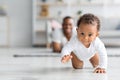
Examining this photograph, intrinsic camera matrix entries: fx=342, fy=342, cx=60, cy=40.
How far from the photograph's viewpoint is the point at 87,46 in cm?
279

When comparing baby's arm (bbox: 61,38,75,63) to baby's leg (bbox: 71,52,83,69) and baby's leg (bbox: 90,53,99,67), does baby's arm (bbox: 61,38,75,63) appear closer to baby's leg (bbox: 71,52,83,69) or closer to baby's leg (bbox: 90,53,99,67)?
baby's leg (bbox: 71,52,83,69)

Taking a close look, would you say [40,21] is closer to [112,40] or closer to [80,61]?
[112,40]

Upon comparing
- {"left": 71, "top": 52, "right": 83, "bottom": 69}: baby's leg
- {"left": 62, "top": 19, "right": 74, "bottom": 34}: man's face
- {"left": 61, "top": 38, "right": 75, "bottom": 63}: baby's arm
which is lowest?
{"left": 71, "top": 52, "right": 83, "bottom": 69}: baby's leg

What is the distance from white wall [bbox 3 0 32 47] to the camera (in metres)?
7.81

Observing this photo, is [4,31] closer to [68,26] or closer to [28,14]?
[28,14]

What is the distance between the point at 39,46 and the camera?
764cm

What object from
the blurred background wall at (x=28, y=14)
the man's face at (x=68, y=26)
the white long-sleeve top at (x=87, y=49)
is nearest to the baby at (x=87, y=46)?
the white long-sleeve top at (x=87, y=49)

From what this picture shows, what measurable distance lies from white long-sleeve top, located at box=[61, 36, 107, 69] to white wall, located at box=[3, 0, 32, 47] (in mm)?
5083

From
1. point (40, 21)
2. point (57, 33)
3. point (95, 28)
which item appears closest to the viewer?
point (95, 28)

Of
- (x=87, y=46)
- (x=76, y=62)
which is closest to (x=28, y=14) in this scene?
(x=76, y=62)

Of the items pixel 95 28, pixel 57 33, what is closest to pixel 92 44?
pixel 95 28

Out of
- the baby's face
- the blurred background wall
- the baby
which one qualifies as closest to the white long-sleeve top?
the baby

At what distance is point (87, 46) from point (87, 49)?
1.0 inches

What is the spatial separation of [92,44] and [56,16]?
4.97m
